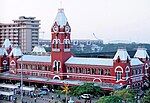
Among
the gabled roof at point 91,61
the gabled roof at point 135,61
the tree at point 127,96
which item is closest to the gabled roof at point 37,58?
the gabled roof at point 91,61

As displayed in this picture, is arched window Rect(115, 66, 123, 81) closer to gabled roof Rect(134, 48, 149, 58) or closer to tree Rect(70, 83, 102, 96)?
tree Rect(70, 83, 102, 96)

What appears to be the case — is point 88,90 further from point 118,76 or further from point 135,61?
point 135,61

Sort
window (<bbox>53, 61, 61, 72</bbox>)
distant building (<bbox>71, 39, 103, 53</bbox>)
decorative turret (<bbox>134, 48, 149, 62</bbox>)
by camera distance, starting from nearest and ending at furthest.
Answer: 1. decorative turret (<bbox>134, 48, 149, 62</bbox>)
2. window (<bbox>53, 61, 61, 72</bbox>)
3. distant building (<bbox>71, 39, 103, 53</bbox>)

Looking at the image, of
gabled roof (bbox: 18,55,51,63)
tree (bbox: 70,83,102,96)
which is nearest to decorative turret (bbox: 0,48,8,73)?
gabled roof (bbox: 18,55,51,63)

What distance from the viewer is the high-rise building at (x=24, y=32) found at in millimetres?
51688

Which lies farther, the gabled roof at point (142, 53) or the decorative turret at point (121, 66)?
the gabled roof at point (142, 53)

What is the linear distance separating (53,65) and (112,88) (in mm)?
5711

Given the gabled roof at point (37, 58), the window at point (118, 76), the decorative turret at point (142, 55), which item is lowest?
the window at point (118, 76)

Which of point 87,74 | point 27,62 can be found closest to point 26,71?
point 27,62

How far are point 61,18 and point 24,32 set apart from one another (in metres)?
25.5

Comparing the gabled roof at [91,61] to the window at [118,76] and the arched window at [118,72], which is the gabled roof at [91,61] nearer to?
the arched window at [118,72]

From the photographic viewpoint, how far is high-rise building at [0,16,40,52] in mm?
51688

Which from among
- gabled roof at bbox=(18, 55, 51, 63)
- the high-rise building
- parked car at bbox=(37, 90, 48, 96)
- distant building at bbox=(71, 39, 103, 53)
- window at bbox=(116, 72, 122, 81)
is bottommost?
parked car at bbox=(37, 90, 48, 96)

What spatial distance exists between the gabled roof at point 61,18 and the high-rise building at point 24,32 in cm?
2474
